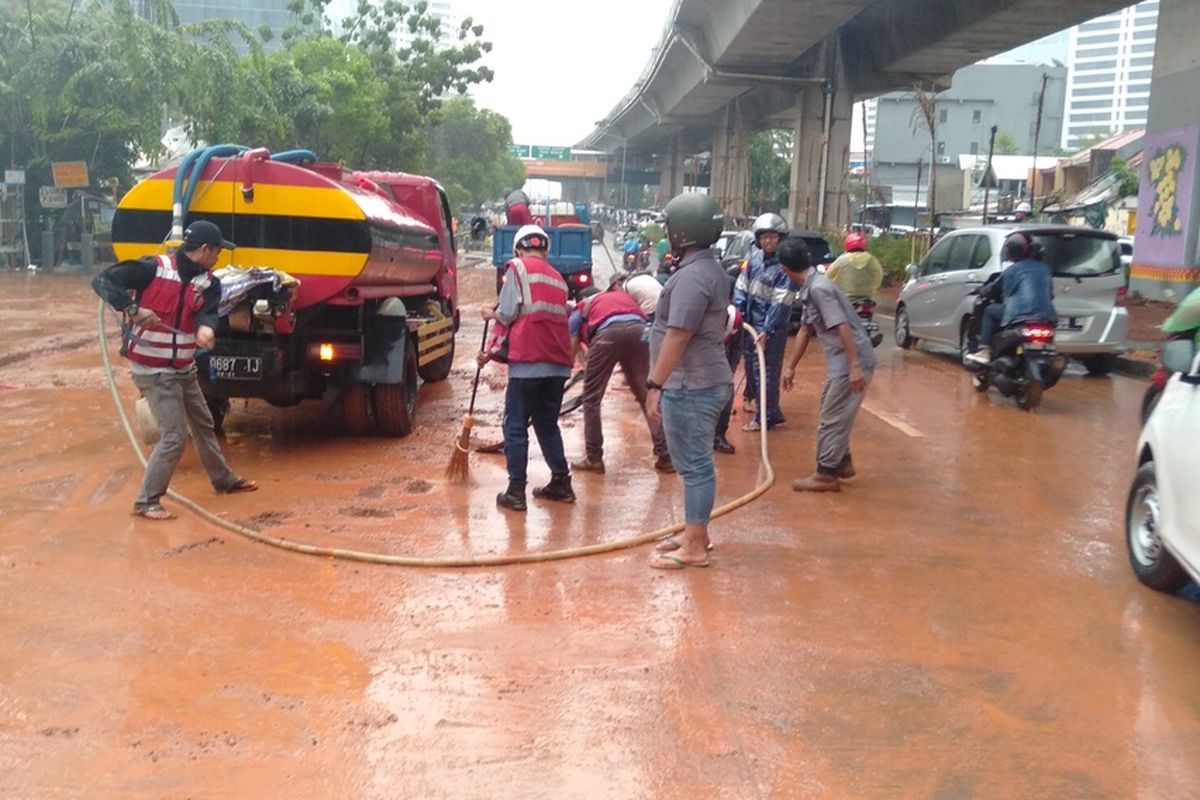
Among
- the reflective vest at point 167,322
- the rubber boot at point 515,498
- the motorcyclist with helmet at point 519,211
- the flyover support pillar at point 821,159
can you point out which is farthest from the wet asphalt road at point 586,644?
the flyover support pillar at point 821,159

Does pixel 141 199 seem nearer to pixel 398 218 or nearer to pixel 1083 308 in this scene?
pixel 398 218

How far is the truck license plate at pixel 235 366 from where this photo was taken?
834 centimetres

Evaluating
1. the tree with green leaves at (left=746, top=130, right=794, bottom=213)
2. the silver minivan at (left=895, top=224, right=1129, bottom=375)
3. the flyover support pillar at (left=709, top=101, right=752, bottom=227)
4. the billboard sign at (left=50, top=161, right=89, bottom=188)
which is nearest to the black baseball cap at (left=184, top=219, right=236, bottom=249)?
the silver minivan at (left=895, top=224, right=1129, bottom=375)

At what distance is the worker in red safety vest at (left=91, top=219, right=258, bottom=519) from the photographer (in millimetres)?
6738

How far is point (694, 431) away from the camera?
5871mm

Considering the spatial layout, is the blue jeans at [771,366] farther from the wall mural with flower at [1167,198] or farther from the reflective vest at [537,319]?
the wall mural with flower at [1167,198]

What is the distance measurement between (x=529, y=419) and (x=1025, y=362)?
240 inches

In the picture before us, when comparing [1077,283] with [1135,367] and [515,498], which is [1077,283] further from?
[515,498]

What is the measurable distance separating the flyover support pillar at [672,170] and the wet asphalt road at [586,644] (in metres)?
60.0

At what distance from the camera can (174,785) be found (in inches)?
144

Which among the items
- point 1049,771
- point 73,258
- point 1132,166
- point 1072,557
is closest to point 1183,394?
point 1072,557

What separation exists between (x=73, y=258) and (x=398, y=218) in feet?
84.1

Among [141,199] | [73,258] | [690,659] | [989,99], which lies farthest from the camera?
[989,99]

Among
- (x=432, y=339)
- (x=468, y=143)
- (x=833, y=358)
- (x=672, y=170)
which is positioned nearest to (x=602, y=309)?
(x=833, y=358)
